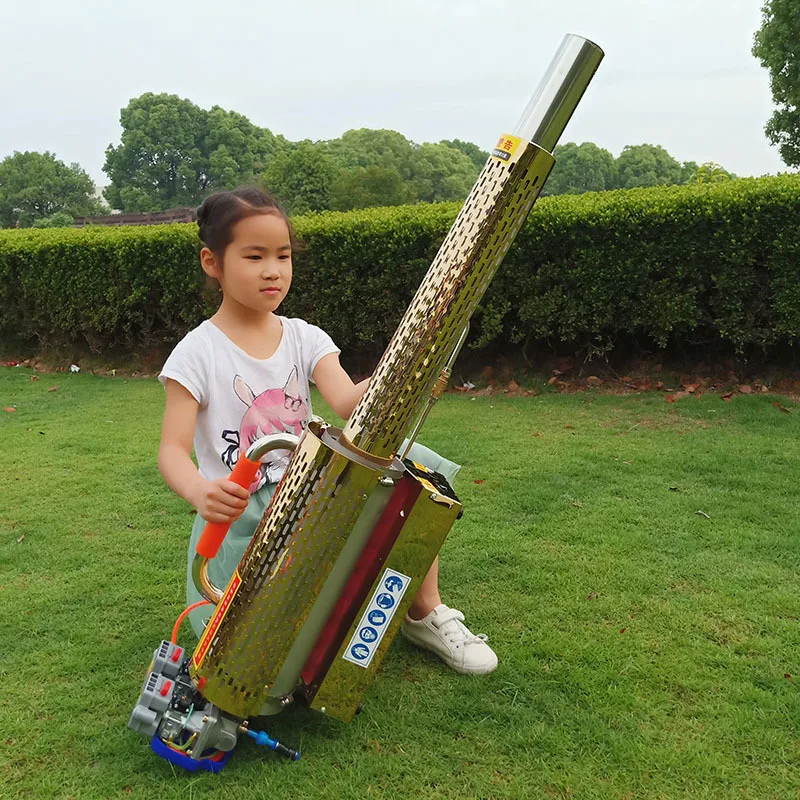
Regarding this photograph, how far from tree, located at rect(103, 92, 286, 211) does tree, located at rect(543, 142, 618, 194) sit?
28.9 m

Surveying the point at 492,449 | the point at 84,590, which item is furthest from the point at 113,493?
the point at 492,449

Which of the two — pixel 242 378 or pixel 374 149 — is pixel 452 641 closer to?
pixel 242 378

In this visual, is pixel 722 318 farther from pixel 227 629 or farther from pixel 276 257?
pixel 227 629

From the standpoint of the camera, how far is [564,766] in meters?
1.98

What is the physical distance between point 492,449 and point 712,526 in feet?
5.47

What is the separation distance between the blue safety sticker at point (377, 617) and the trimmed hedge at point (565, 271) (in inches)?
184

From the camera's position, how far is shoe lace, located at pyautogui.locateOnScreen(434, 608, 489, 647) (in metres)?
2.46

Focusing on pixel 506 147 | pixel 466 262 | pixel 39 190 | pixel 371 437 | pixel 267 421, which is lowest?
pixel 39 190

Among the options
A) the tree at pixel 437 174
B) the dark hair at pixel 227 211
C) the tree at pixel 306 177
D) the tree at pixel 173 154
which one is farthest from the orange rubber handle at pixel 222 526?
the tree at pixel 173 154

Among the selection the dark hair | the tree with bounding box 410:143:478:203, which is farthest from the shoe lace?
the tree with bounding box 410:143:478:203

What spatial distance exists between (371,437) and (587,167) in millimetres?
73211

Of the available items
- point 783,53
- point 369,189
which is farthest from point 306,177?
point 783,53

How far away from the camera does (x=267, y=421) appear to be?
2281 mm

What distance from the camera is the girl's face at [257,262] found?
2180 millimetres
